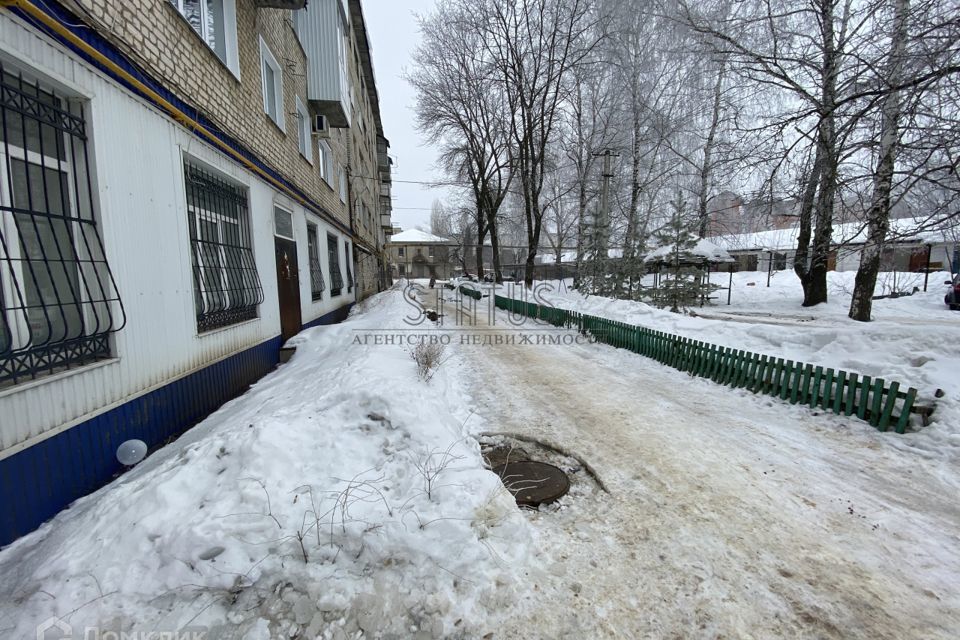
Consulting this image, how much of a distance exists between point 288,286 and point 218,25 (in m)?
4.36

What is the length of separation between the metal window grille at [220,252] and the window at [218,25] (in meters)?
1.89

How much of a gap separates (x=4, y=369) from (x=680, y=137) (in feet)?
84.5

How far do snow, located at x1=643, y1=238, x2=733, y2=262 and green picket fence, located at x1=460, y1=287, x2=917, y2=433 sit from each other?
21.8 ft

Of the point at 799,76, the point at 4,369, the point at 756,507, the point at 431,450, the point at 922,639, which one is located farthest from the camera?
the point at 799,76

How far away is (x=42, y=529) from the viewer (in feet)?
8.75

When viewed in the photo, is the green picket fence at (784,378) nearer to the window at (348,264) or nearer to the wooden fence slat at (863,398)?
the wooden fence slat at (863,398)

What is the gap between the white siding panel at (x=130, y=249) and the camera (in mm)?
2682

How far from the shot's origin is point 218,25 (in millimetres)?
5852

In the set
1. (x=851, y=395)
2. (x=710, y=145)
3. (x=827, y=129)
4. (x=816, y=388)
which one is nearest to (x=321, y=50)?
(x=710, y=145)

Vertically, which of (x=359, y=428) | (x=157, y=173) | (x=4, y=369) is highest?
(x=157, y=173)

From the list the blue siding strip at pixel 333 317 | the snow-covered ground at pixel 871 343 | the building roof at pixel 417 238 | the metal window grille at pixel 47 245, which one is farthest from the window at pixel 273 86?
the building roof at pixel 417 238

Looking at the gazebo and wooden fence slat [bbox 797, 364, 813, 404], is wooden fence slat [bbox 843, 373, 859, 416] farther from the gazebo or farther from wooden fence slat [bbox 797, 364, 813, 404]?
the gazebo

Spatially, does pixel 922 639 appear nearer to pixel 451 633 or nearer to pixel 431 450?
pixel 451 633

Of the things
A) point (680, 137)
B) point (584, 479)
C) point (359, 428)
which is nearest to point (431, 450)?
point (359, 428)
